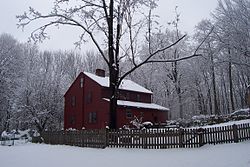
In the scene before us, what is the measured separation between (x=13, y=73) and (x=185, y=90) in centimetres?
3079

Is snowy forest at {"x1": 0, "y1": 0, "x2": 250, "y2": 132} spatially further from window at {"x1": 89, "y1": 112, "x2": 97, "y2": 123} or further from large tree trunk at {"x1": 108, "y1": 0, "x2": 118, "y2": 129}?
large tree trunk at {"x1": 108, "y1": 0, "x2": 118, "y2": 129}

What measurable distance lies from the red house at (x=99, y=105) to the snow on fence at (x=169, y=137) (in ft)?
53.0

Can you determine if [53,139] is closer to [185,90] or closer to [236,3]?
[236,3]

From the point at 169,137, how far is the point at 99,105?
20804mm

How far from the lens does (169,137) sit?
51.9 ft

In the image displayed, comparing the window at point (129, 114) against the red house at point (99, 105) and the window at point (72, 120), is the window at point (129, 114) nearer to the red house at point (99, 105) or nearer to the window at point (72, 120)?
the red house at point (99, 105)

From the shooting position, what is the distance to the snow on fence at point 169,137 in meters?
15.3

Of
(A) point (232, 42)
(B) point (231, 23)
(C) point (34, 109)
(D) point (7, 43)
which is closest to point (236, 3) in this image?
(B) point (231, 23)

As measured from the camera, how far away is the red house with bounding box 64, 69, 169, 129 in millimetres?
A: 35500

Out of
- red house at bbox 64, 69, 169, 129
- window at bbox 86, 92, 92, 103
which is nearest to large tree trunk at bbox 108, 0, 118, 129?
red house at bbox 64, 69, 169, 129

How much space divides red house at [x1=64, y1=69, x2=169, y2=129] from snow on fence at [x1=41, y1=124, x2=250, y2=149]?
53.0ft

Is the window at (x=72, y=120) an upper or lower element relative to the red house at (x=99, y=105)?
lower

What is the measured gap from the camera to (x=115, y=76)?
64.8 ft

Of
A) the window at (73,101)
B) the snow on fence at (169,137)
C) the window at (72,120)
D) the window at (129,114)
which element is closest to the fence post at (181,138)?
the snow on fence at (169,137)
